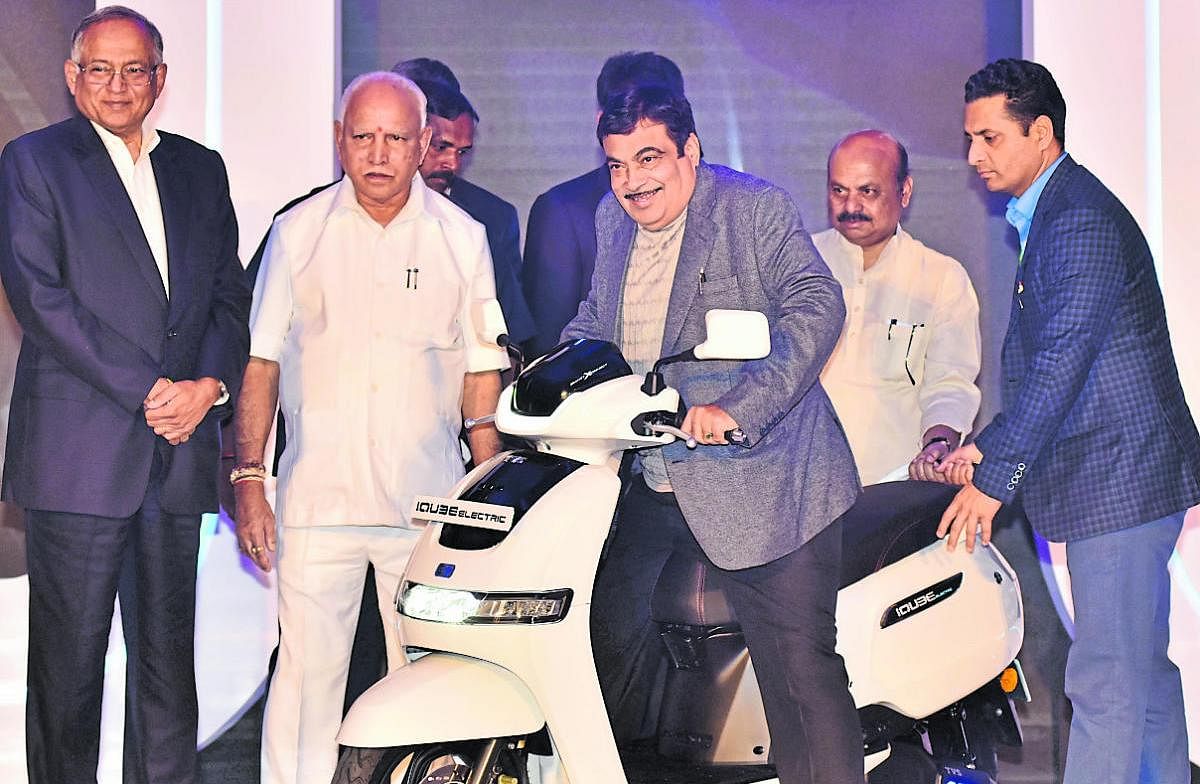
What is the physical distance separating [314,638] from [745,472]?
1193 mm

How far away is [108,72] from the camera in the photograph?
298 cm

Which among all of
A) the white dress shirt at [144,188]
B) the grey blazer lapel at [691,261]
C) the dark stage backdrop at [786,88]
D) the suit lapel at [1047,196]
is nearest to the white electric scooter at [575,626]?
the grey blazer lapel at [691,261]

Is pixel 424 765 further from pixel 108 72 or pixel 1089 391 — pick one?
pixel 108 72

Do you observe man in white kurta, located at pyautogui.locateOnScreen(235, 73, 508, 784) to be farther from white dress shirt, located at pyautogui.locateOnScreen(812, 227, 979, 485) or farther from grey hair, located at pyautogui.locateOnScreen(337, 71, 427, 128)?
white dress shirt, located at pyautogui.locateOnScreen(812, 227, 979, 485)

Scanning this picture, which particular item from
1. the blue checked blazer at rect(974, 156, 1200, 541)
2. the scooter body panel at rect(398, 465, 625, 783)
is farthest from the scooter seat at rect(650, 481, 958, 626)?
the scooter body panel at rect(398, 465, 625, 783)

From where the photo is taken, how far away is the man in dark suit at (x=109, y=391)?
289 centimetres

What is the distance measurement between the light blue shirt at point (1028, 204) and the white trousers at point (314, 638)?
155 centimetres

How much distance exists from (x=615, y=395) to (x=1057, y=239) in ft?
3.35

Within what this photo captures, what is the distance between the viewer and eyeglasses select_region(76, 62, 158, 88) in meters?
2.98

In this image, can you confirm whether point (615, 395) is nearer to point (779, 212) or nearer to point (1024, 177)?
point (779, 212)

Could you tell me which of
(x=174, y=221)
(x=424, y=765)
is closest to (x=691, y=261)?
(x=424, y=765)

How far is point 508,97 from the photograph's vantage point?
4.25 m

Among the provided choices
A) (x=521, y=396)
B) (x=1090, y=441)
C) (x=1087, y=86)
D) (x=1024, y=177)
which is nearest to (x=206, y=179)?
(x=521, y=396)

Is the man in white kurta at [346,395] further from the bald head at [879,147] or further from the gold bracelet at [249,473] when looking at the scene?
the bald head at [879,147]
